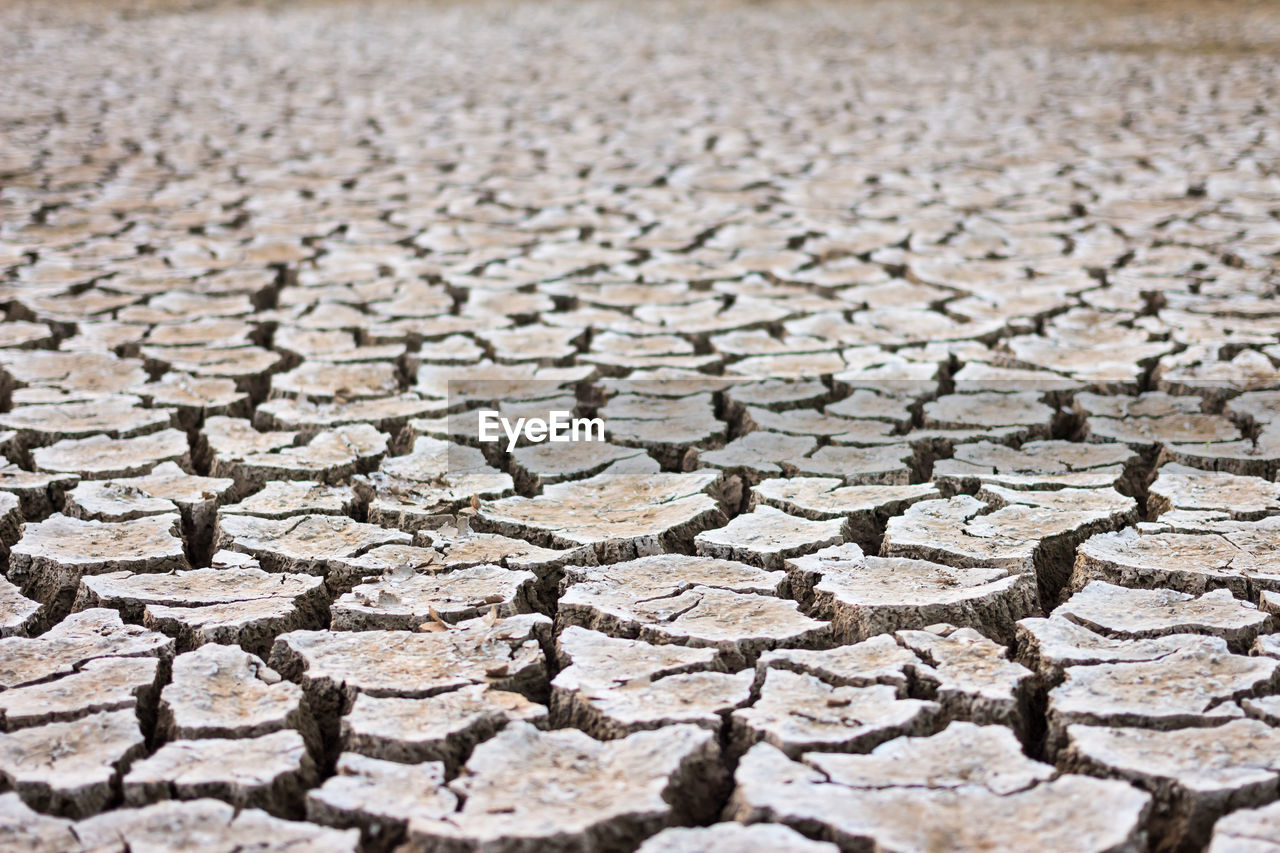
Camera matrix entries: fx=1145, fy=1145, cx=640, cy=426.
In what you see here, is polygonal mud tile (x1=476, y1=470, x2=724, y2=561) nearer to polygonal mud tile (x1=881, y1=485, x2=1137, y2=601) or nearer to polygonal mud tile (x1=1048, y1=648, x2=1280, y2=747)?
polygonal mud tile (x1=881, y1=485, x2=1137, y2=601)

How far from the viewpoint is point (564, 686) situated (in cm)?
138

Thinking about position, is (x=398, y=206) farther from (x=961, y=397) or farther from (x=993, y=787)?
(x=993, y=787)

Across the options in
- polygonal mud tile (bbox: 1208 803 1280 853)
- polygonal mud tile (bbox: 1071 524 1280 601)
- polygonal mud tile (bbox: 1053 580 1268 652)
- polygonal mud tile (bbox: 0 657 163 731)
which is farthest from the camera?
polygonal mud tile (bbox: 1071 524 1280 601)

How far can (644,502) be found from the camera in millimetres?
1916

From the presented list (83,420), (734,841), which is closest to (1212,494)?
(734,841)

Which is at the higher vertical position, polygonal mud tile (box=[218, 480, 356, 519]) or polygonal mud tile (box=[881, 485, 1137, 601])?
polygonal mud tile (box=[881, 485, 1137, 601])

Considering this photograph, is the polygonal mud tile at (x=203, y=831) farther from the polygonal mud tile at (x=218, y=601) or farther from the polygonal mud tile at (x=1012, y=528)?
the polygonal mud tile at (x=1012, y=528)

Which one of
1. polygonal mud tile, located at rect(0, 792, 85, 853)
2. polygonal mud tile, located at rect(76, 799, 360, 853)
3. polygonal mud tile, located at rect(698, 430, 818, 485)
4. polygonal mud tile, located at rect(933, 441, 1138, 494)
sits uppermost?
polygonal mud tile, located at rect(933, 441, 1138, 494)

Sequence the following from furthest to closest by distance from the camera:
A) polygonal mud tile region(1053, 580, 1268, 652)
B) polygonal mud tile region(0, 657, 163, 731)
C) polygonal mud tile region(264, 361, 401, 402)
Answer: polygonal mud tile region(264, 361, 401, 402) < polygonal mud tile region(1053, 580, 1268, 652) < polygonal mud tile region(0, 657, 163, 731)

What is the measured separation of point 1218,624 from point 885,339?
1.28 metres

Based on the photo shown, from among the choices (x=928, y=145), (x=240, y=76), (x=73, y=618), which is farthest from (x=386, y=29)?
(x=73, y=618)

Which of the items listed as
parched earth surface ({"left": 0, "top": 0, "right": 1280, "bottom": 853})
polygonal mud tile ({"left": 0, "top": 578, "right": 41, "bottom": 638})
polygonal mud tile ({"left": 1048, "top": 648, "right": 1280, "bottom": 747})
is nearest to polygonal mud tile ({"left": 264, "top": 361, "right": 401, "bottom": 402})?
parched earth surface ({"left": 0, "top": 0, "right": 1280, "bottom": 853})

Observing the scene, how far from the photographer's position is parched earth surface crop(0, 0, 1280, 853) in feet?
3.92

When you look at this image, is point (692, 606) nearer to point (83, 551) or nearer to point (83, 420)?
point (83, 551)
